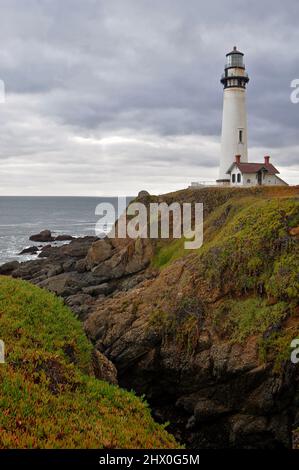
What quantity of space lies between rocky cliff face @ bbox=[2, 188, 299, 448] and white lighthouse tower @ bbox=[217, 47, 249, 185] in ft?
63.3

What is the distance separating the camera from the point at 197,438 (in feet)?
58.4

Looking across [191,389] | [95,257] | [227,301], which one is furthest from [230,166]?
[191,389]

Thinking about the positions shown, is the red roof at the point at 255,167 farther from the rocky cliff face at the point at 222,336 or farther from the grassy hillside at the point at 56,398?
the grassy hillside at the point at 56,398

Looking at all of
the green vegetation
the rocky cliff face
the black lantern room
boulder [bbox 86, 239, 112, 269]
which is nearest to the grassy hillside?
the rocky cliff face

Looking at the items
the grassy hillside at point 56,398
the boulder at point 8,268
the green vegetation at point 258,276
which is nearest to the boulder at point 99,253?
the boulder at point 8,268

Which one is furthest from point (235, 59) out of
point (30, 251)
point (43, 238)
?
point (43, 238)

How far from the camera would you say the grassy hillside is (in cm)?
717

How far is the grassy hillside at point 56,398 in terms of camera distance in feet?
23.5

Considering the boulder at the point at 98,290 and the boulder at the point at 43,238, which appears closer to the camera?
the boulder at the point at 98,290

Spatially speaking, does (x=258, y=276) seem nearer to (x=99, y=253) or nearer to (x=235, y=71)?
(x=99, y=253)

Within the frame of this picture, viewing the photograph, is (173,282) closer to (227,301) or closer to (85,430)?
(227,301)

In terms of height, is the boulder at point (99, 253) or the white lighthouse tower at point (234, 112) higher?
the white lighthouse tower at point (234, 112)

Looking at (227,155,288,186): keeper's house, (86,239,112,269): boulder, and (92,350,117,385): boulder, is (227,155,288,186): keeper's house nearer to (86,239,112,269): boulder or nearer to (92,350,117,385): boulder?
(86,239,112,269): boulder

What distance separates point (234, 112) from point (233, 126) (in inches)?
56.9
